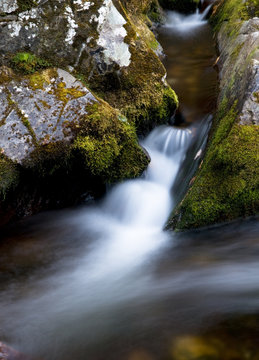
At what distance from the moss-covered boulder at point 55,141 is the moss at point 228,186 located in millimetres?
1194

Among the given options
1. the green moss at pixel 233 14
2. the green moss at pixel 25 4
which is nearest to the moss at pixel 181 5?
the green moss at pixel 233 14

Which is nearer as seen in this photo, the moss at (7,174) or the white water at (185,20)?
the moss at (7,174)

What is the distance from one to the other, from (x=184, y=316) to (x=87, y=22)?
4.52 metres

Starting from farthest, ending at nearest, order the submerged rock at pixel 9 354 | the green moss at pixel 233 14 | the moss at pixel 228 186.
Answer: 1. the green moss at pixel 233 14
2. the moss at pixel 228 186
3. the submerged rock at pixel 9 354

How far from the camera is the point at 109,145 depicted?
4.62 meters

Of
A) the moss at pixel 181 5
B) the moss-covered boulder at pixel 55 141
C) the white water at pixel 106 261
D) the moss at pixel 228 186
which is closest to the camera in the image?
the white water at pixel 106 261

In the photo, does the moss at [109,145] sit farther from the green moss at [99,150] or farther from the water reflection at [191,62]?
Answer: the water reflection at [191,62]

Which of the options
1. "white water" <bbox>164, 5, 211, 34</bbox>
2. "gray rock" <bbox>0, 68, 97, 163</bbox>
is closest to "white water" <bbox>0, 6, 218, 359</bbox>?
"gray rock" <bbox>0, 68, 97, 163</bbox>

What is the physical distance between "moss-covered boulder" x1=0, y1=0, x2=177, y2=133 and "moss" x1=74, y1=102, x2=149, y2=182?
54cm

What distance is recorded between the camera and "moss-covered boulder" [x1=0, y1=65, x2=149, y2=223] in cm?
436

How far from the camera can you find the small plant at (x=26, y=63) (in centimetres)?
483

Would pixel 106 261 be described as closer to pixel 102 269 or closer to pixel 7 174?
pixel 102 269

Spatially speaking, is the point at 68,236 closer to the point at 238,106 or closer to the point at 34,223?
the point at 34,223

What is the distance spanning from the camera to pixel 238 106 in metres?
4.24
